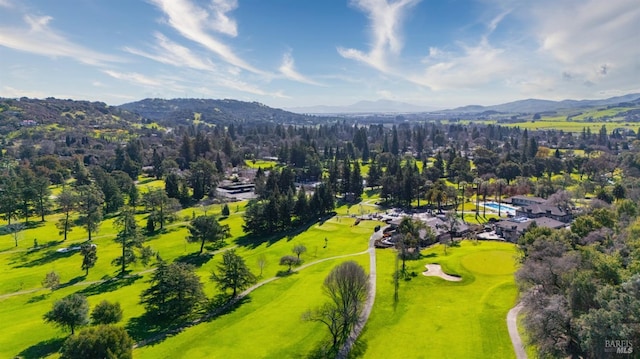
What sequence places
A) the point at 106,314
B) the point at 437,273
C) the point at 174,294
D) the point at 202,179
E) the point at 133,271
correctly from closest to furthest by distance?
the point at 106,314 < the point at 174,294 < the point at 437,273 < the point at 133,271 < the point at 202,179

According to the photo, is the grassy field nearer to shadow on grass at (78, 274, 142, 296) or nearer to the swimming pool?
shadow on grass at (78, 274, 142, 296)

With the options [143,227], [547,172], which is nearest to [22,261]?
[143,227]

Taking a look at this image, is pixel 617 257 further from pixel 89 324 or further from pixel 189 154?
pixel 189 154

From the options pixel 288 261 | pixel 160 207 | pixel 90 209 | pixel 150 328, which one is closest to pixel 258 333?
pixel 150 328

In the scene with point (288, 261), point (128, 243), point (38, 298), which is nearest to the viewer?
point (38, 298)

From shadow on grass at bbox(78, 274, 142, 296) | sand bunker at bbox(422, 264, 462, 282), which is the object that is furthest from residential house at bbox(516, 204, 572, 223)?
→ shadow on grass at bbox(78, 274, 142, 296)

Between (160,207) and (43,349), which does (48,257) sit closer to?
(160,207)
